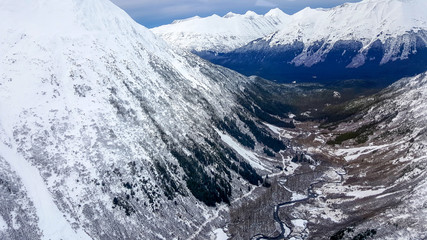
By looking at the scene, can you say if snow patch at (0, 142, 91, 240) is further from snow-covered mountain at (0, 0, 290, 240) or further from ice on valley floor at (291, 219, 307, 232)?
ice on valley floor at (291, 219, 307, 232)

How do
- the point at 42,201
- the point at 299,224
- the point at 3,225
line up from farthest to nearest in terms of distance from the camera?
the point at 299,224, the point at 42,201, the point at 3,225

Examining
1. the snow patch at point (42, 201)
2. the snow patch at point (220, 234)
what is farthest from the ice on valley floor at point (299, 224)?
the snow patch at point (42, 201)

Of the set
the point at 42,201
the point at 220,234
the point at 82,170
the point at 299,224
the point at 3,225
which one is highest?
the point at 82,170

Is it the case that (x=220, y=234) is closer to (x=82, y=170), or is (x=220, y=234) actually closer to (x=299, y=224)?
(x=299, y=224)

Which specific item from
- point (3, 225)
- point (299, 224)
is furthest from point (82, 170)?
point (299, 224)

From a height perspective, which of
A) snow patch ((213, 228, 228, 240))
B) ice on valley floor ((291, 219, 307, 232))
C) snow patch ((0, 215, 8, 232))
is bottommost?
snow patch ((213, 228, 228, 240))

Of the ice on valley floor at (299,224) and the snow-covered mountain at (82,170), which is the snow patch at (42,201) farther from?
the ice on valley floor at (299,224)

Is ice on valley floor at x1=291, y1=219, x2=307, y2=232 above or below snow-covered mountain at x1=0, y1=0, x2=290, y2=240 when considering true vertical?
below

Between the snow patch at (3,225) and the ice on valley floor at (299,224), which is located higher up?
the snow patch at (3,225)

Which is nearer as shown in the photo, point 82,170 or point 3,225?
point 3,225

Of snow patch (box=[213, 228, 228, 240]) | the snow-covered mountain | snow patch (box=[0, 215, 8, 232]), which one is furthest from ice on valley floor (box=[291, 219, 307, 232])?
snow patch (box=[0, 215, 8, 232])

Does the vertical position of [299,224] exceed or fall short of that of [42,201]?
it falls short

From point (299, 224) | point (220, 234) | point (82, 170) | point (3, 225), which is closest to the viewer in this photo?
point (3, 225)
